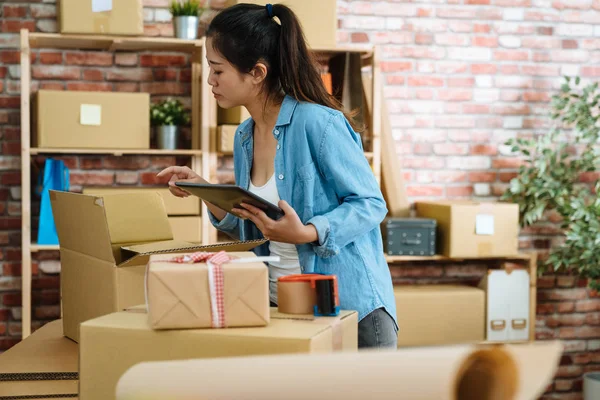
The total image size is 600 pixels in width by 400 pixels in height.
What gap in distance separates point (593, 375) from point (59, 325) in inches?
107

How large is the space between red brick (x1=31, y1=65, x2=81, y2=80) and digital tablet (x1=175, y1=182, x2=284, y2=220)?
2.27m

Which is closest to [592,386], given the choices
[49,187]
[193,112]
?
[193,112]

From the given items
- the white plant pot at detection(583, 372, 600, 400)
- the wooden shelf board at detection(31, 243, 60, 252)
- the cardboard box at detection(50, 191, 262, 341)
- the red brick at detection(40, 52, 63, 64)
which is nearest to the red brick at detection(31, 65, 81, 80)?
the red brick at detection(40, 52, 63, 64)

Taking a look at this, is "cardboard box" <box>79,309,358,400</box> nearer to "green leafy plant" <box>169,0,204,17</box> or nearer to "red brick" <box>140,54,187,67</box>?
"green leafy plant" <box>169,0,204,17</box>

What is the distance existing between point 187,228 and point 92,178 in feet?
1.83

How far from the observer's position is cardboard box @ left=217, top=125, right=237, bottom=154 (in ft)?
10.5

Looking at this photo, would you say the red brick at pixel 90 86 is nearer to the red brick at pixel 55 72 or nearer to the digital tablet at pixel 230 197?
the red brick at pixel 55 72

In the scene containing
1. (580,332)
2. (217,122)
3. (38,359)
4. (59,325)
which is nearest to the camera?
(38,359)

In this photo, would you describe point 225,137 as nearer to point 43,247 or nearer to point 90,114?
point 90,114

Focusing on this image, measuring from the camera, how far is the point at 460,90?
378 centimetres

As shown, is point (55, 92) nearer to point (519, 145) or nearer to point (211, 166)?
point (211, 166)

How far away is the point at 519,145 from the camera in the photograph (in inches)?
148

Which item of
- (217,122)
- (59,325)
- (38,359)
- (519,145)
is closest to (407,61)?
(519,145)

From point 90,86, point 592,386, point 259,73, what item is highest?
point 90,86
